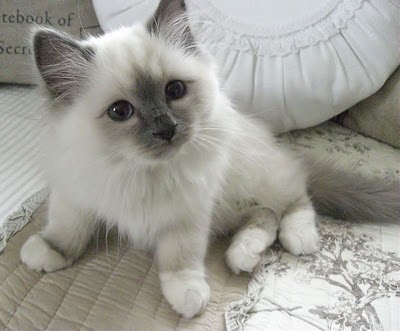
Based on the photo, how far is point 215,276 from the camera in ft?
3.50

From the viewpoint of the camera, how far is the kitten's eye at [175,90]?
94 cm

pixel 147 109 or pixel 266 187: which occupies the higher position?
pixel 147 109

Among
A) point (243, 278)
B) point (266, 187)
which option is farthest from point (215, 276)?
point (266, 187)

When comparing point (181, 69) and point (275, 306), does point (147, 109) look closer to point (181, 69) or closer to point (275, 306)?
point (181, 69)

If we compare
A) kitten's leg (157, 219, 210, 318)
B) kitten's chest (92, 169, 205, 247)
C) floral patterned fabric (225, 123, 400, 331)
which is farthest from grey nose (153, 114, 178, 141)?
floral patterned fabric (225, 123, 400, 331)

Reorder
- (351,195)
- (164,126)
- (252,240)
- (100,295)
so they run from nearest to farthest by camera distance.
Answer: (164,126)
(100,295)
(252,240)
(351,195)

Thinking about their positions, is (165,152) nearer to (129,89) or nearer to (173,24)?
(129,89)

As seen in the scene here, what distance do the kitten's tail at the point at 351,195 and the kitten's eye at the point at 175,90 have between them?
0.57 m

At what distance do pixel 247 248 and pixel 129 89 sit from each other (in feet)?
1.55

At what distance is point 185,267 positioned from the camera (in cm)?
102

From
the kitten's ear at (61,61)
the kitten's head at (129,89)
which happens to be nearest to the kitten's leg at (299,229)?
the kitten's head at (129,89)

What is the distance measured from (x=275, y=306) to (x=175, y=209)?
0.31 meters

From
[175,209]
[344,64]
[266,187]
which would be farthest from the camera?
[344,64]

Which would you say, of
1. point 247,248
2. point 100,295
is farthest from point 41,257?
point 247,248
